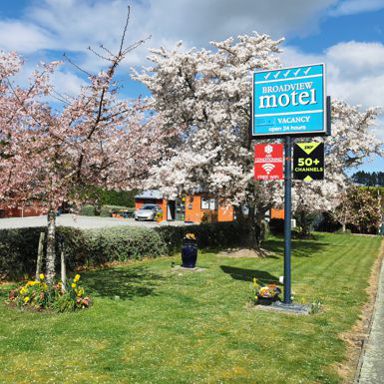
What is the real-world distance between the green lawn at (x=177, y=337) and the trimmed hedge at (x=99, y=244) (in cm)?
178

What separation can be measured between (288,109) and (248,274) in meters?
7.59

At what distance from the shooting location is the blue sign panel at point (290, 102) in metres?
10.9

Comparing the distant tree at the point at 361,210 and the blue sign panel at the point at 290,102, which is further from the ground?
the blue sign panel at the point at 290,102

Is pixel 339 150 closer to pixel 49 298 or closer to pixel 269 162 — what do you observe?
pixel 269 162

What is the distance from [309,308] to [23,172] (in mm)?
7855

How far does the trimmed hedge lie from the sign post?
6.20 m

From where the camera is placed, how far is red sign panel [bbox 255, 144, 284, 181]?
37.6 feet

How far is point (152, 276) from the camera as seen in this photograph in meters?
15.7

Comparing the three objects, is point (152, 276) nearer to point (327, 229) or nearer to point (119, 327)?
point (119, 327)

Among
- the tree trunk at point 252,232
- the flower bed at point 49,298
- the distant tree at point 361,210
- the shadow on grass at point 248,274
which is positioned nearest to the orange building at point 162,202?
the distant tree at point 361,210

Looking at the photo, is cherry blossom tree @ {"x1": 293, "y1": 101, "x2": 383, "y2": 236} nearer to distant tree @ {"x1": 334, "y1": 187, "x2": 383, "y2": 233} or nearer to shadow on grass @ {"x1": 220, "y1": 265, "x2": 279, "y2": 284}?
shadow on grass @ {"x1": 220, "y1": 265, "x2": 279, "y2": 284}

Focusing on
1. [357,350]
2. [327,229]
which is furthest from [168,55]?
[327,229]

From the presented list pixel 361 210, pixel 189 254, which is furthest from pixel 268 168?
pixel 361 210

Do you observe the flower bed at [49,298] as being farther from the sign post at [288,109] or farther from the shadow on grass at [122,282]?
the sign post at [288,109]
